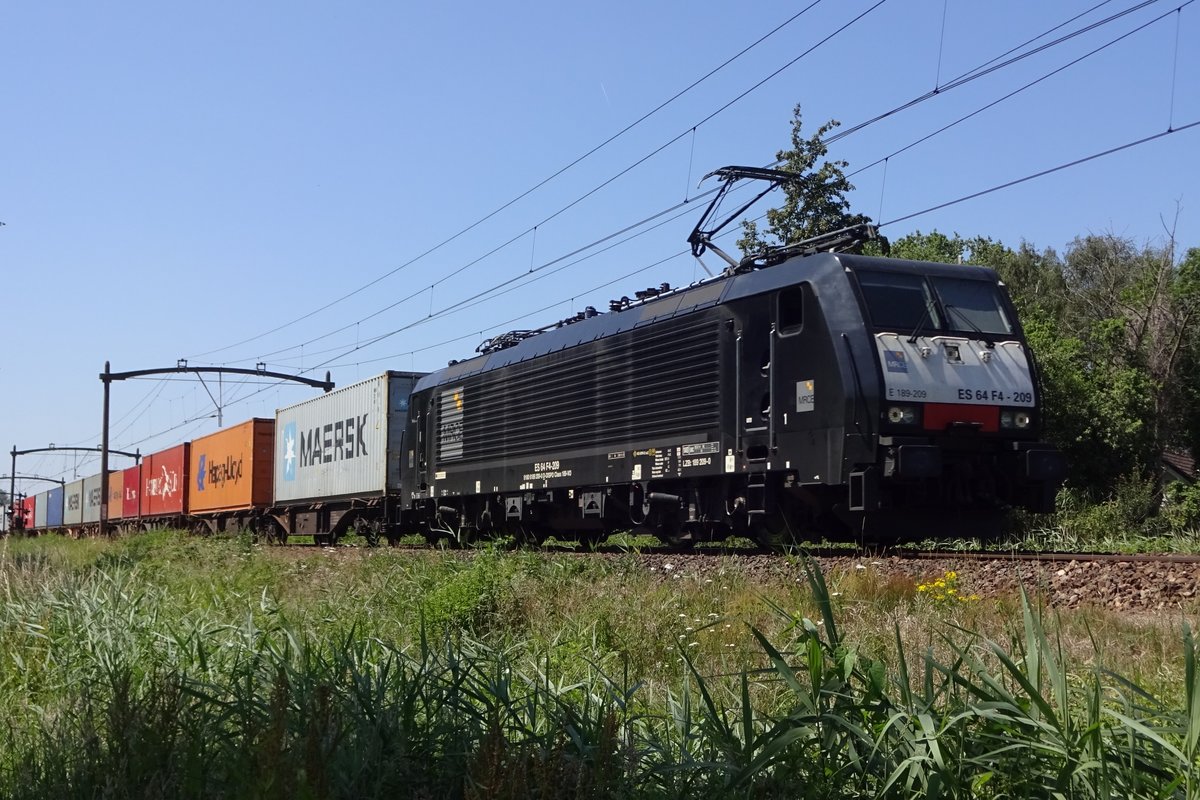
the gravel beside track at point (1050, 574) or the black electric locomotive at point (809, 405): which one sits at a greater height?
the black electric locomotive at point (809, 405)

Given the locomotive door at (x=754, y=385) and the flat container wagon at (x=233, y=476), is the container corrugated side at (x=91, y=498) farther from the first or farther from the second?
the locomotive door at (x=754, y=385)

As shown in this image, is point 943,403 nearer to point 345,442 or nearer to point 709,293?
point 709,293

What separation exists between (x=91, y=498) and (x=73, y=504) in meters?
5.69

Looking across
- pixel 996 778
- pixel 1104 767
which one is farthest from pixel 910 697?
pixel 1104 767

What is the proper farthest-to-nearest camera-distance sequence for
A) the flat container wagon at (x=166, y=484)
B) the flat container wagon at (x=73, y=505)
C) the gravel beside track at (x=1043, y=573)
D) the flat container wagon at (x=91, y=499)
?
the flat container wagon at (x=73, y=505) < the flat container wagon at (x=91, y=499) < the flat container wagon at (x=166, y=484) < the gravel beside track at (x=1043, y=573)

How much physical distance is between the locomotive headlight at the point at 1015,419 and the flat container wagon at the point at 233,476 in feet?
70.5

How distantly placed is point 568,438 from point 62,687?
10.3 metres

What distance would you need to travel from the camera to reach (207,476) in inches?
1316

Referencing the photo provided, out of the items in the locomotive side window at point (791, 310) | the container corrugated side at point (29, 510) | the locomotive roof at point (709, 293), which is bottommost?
the container corrugated side at point (29, 510)

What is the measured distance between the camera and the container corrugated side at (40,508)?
208 feet

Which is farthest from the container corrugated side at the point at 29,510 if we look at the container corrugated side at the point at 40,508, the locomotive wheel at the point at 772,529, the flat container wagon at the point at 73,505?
the locomotive wheel at the point at 772,529

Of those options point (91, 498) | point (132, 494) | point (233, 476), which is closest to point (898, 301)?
point (233, 476)

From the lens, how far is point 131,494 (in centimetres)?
4372

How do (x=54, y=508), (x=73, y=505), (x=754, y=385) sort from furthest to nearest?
(x=54, y=508)
(x=73, y=505)
(x=754, y=385)
